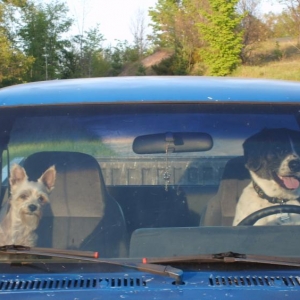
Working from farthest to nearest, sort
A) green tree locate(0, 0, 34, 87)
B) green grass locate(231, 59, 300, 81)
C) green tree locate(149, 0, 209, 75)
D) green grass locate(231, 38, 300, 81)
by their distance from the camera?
green tree locate(149, 0, 209, 75)
green grass locate(231, 38, 300, 81)
green grass locate(231, 59, 300, 81)
green tree locate(0, 0, 34, 87)

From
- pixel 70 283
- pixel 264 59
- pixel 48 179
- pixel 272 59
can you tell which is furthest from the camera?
pixel 272 59

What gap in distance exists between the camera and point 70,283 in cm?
219

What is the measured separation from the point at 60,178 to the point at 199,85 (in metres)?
0.73

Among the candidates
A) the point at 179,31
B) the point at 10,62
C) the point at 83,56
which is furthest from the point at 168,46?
the point at 10,62

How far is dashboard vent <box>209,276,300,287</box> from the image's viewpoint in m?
2.18

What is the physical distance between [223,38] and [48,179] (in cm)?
5095

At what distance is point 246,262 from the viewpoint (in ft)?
7.54

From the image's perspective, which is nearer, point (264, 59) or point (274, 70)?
point (274, 70)

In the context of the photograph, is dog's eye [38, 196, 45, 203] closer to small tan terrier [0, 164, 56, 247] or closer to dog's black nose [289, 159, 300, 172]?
small tan terrier [0, 164, 56, 247]

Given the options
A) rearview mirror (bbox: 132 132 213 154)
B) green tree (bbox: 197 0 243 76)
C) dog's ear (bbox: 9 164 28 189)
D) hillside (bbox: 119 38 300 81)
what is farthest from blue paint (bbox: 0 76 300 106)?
green tree (bbox: 197 0 243 76)

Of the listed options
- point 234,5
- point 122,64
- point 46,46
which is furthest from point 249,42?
point 46,46

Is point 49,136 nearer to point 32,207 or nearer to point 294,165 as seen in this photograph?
point 32,207

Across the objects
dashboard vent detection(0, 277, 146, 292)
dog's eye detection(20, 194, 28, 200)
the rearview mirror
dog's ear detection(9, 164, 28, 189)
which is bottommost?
dashboard vent detection(0, 277, 146, 292)

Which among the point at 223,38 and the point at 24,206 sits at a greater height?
the point at 223,38
